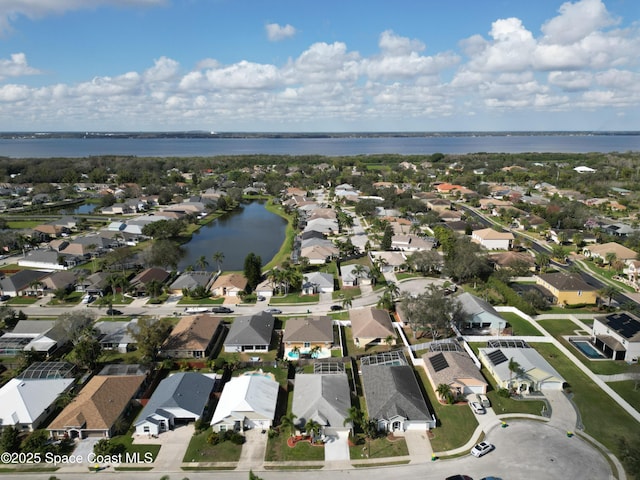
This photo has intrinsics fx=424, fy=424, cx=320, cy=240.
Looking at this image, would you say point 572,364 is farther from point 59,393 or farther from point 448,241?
point 59,393

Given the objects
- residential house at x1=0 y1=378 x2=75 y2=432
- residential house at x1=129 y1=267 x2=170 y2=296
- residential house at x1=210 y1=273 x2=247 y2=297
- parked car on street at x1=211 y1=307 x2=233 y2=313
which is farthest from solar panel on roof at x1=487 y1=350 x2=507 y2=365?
residential house at x1=129 y1=267 x2=170 y2=296

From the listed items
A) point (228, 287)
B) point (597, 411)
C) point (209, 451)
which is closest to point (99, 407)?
point (209, 451)

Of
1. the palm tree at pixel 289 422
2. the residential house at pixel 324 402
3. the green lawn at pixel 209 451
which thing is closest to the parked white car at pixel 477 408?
the residential house at pixel 324 402

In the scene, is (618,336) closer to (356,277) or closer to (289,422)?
(356,277)

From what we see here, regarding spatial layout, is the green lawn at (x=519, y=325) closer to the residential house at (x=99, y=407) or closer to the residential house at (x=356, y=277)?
the residential house at (x=356, y=277)

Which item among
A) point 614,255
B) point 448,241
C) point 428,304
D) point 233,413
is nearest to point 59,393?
point 233,413
